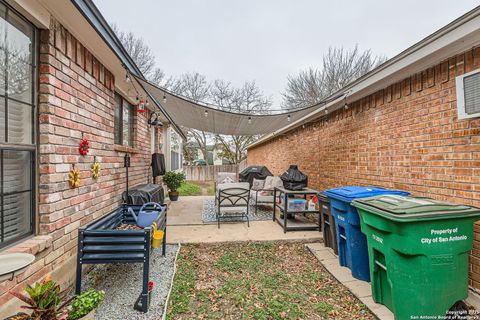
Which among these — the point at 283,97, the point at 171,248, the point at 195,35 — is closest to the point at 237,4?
the point at 195,35

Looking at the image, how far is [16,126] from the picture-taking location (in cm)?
219

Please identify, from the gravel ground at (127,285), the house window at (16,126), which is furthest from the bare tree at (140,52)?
the gravel ground at (127,285)

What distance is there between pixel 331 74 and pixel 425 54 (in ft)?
47.9

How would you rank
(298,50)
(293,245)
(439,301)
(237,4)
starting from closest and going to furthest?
(439,301), (293,245), (237,4), (298,50)

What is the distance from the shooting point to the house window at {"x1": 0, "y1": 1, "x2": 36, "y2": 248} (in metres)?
2.05

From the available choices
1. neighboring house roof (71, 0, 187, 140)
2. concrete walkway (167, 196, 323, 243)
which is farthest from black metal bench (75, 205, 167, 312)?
neighboring house roof (71, 0, 187, 140)

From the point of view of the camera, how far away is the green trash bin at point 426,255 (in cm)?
213

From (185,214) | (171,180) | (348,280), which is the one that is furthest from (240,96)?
(348,280)

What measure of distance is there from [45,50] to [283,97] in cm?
1799

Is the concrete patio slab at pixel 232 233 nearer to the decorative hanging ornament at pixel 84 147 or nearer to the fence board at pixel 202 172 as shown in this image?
the decorative hanging ornament at pixel 84 147

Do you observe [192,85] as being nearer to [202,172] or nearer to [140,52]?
[140,52]

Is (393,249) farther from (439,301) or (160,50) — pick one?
(160,50)

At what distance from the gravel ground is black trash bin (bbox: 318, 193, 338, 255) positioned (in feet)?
8.22

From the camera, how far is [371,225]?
2.51 meters
